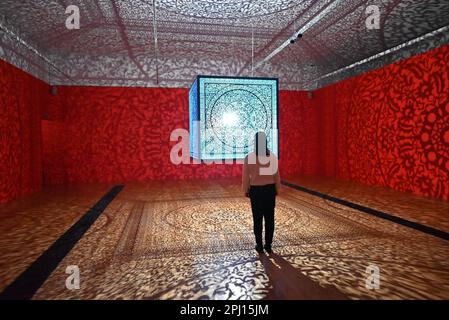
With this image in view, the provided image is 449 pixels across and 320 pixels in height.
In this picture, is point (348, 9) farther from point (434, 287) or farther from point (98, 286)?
point (98, 286)

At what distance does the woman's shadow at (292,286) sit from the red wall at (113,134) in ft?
20.1

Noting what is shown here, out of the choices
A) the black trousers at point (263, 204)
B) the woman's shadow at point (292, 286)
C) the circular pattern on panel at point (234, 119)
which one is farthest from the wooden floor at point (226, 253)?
the circular pattern on panel at point (234, 119)

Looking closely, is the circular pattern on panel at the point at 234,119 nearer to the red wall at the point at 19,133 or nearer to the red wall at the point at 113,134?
the red wall at the point at 19,133

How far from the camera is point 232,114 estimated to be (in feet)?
11.8

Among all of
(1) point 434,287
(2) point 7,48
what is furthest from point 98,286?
(2) point 7,48

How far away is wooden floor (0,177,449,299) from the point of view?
6.66ft

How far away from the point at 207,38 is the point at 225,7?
160 cm

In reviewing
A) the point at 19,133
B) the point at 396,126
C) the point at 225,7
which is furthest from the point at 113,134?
the point at 396,126

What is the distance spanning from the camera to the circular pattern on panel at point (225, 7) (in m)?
4.74

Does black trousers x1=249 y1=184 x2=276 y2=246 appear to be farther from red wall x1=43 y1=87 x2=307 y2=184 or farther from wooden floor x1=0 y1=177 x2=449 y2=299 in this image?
red wall x1=43 y1=87 x2=307 y2=184

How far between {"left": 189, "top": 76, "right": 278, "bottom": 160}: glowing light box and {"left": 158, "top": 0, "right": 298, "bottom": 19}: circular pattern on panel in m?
1.92

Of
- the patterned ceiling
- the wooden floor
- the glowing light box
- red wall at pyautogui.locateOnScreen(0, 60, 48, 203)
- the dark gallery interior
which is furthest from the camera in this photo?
red wall at pyautogui.locateOnScreen(0, 60, 48, 203)

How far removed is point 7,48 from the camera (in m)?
5.38

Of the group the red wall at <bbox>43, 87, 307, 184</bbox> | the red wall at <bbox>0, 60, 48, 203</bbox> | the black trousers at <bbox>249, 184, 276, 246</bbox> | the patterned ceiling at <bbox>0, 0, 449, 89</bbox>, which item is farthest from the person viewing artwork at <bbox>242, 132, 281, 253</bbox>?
the red wall at <bbox>43, 87, 307, 184</bbox>
